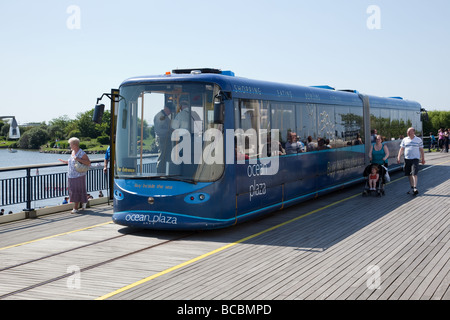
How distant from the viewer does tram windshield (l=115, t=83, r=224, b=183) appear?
33.4 ft

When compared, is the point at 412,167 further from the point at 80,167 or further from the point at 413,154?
the point at 80,167

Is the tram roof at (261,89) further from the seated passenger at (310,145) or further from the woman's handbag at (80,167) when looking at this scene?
the woman's handbag at (80,167)

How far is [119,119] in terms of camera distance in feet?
35.6

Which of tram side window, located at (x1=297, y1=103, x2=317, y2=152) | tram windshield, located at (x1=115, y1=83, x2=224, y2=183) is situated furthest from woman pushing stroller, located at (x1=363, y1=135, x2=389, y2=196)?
tram windshield, located at (x1=115, y1=83, x2=224, y2=183)

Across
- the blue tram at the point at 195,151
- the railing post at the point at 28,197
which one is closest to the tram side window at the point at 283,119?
the blue tram at the point at 195,151

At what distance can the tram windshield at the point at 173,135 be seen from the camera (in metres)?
10.2

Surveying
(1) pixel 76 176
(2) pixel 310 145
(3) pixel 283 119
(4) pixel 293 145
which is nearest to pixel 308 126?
(2) pixel 310 145

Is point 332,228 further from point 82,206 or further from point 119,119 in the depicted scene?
point 82,206

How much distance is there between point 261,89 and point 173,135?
266cm

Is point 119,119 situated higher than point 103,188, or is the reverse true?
point 119,119

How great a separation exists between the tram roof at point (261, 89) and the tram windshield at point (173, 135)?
5.2 inches
